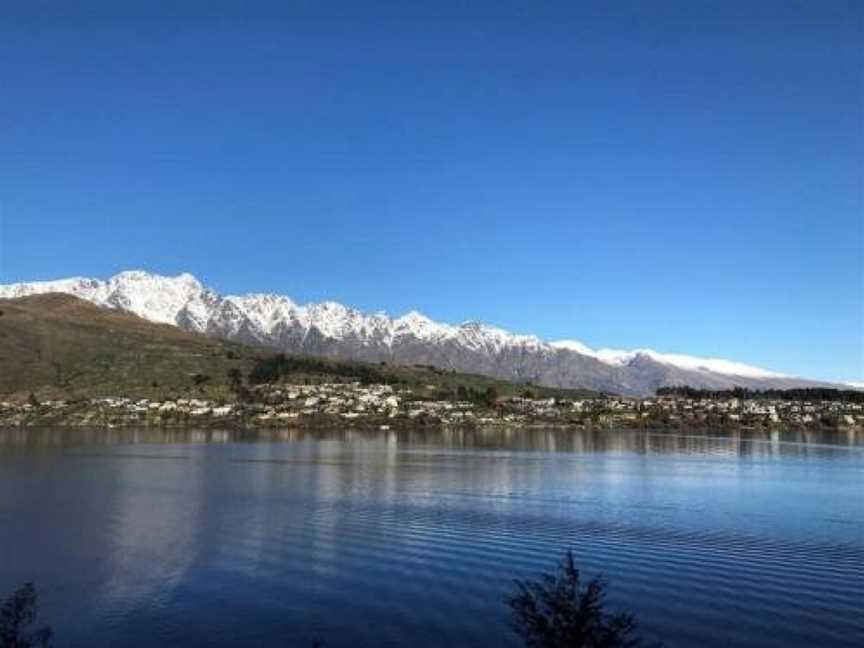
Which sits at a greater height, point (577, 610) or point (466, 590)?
point (577, 610)

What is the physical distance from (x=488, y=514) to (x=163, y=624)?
132 feet

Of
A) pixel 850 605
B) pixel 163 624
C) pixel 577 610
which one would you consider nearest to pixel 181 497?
pixel 163 624

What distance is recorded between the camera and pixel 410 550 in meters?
60.5

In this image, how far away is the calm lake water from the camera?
42.5 m

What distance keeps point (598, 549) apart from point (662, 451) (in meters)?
119

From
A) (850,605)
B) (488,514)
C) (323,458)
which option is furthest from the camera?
(323,458)

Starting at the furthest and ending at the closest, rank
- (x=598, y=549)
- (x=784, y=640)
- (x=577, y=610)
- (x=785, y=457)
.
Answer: (x=785, y=457) < (x=598, y=549) < (x=784, y=640) < (x=577, y=610)

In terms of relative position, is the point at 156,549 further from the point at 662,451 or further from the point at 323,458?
the point at 662,451

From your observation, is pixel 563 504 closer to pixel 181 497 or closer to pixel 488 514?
pixel 488 514

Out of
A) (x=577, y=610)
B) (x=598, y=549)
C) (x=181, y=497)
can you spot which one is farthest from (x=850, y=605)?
(x=181, y=497)

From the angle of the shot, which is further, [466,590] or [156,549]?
[156,549]

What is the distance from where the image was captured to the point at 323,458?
148 m

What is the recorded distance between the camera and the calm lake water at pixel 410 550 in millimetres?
42469

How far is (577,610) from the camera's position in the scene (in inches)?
1021
